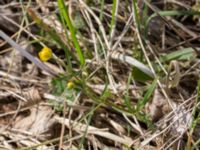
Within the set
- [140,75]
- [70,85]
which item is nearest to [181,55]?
[140,75]

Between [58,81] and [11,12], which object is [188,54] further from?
[11,12]

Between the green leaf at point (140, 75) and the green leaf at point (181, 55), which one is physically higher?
the green leaf at point (181, 55)

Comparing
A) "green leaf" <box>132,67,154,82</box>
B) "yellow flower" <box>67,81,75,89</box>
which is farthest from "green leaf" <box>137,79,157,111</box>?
"yellow flower" <box>67,81,75,89</box>

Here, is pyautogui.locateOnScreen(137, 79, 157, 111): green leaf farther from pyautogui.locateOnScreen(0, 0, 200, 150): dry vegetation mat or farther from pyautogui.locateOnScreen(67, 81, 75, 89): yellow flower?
pyautogui.locateOnScreen(67, 81, 75, 89): yellow flower

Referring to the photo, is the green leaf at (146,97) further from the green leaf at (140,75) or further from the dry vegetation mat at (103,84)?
the green leaf at (140,75)

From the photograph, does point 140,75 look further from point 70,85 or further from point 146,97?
point 70,85

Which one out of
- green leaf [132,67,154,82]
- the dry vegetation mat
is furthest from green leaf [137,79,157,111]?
green leaf [132,67,154,82]

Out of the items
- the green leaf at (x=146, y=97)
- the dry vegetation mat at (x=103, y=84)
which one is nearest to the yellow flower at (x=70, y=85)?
the dry vegetation mat at (x=103, y=84)

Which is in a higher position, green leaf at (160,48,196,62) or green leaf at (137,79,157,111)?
green leaf at (160,48,196,62)

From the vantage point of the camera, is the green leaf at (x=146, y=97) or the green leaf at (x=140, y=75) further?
the green leaf at (x=140, y=75)

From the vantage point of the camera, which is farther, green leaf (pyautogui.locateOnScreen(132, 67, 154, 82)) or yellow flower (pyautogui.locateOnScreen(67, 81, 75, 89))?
green leaf (pyautogui.locateOnScreen(132, 67, 154, 82))
